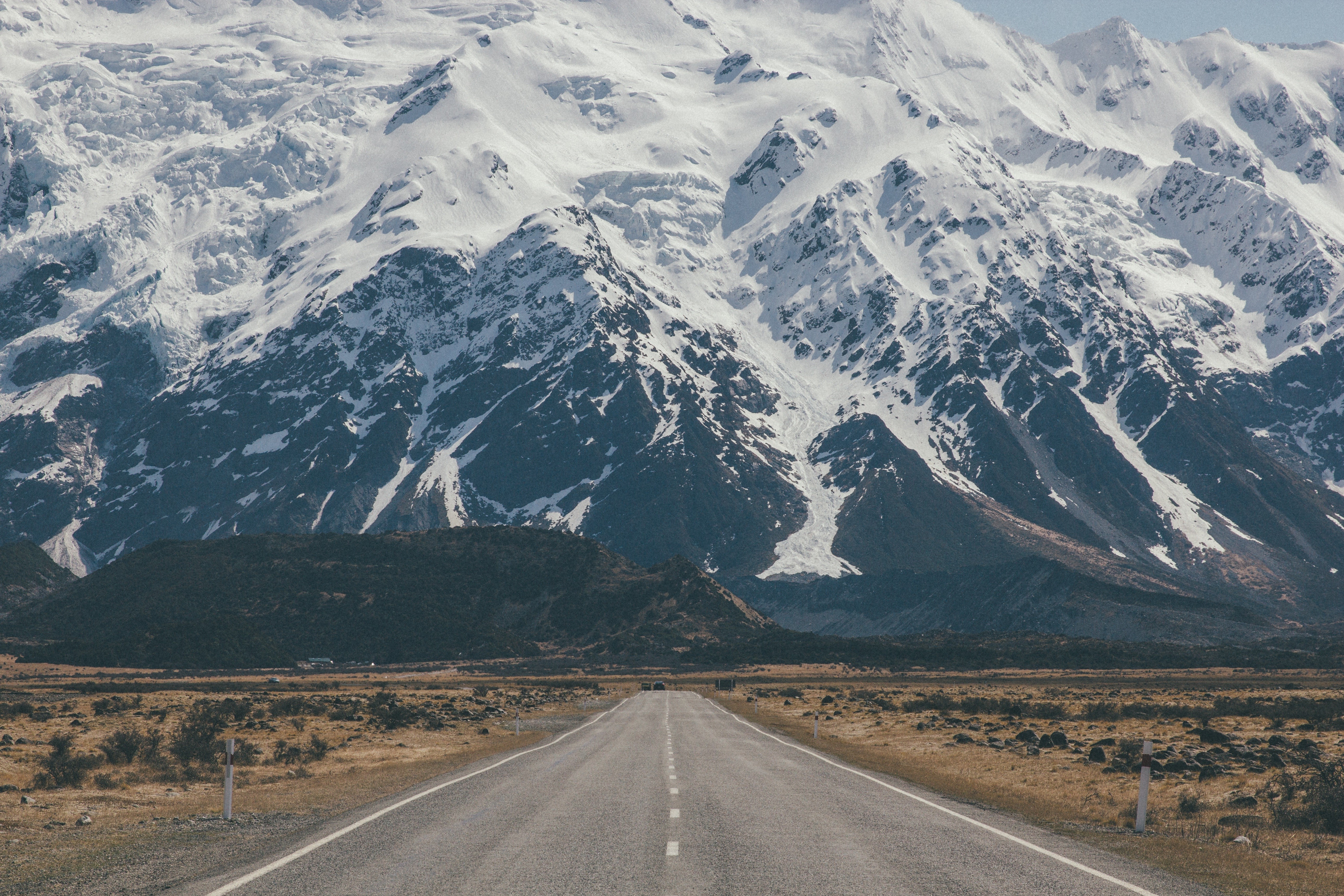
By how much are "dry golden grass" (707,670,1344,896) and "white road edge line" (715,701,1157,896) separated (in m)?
1.39

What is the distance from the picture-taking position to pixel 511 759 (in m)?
42.8

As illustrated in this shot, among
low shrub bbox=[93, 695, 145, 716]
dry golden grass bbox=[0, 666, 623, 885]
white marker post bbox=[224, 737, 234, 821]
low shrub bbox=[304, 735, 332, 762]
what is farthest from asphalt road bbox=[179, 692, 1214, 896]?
low shrub bbox=[93, 695, 145, 716]

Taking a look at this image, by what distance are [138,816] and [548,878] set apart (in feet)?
43.3

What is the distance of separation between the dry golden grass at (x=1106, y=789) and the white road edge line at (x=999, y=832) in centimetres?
139

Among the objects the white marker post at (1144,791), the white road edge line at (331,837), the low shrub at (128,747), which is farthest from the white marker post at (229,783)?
the white marker post at (1144,791)

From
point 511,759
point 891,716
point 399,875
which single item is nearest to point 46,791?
point 511,759

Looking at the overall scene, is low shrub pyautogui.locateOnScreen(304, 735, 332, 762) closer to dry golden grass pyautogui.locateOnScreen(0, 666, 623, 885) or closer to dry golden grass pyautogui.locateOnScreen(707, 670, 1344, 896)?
dry golden grass pyautogui.locateOnScreen(0, 666, 623, 885)

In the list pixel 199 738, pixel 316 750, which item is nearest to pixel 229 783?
pixel 199 738

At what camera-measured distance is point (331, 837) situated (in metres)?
23.5

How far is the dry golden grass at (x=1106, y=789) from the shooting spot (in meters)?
22.3

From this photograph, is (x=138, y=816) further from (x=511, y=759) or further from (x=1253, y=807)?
(x=1253, y=807)

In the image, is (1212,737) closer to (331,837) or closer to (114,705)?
(331,837)

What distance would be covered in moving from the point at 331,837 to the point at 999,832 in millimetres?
12688

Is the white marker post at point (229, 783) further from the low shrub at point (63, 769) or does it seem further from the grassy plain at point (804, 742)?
the low shrub at point (63, 769)
